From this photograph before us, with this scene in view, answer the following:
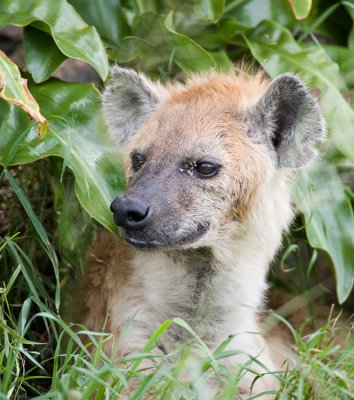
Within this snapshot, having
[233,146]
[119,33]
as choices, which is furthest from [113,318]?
[119,33]

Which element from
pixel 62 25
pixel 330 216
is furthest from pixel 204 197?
pixel 62 25

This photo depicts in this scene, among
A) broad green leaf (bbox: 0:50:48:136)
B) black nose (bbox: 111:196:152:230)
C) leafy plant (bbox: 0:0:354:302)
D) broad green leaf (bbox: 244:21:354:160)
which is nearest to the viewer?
black nose (bbox: 111:196:152:230)

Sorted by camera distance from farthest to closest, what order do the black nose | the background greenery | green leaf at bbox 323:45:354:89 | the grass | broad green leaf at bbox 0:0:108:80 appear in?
green leaf at bbox 323:45:354:89 < broad green leaf at bbox 0:0:108:80 < the background greenery < the black nose < the grass

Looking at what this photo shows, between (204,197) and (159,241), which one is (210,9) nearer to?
(204,197)

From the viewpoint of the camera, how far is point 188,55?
5316mm

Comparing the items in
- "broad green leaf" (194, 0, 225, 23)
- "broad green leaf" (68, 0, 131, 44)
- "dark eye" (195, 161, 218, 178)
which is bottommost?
"dark eye" (195, 161, 218, 178)

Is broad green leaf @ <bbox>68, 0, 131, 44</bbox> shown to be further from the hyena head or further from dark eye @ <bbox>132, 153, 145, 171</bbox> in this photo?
dark eye @ <bbox>132, 153, 145, 171</bbox>

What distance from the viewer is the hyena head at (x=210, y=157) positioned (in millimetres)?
3959

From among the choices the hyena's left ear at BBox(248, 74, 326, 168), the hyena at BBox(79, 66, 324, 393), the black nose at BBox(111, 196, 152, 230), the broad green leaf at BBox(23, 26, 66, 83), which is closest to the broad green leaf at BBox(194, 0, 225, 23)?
the hyena at BBox(79, 66, 324, 393)

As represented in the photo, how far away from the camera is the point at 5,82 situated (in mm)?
4219

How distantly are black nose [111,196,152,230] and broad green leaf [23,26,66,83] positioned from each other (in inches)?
50.8

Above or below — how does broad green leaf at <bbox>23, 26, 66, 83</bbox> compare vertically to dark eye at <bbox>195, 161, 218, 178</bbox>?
above

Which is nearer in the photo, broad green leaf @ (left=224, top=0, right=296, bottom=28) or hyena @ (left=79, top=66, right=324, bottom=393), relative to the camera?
hyena @ (left=79, top=66, right=324, bottom=393)

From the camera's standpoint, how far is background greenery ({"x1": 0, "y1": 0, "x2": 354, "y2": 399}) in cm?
427
